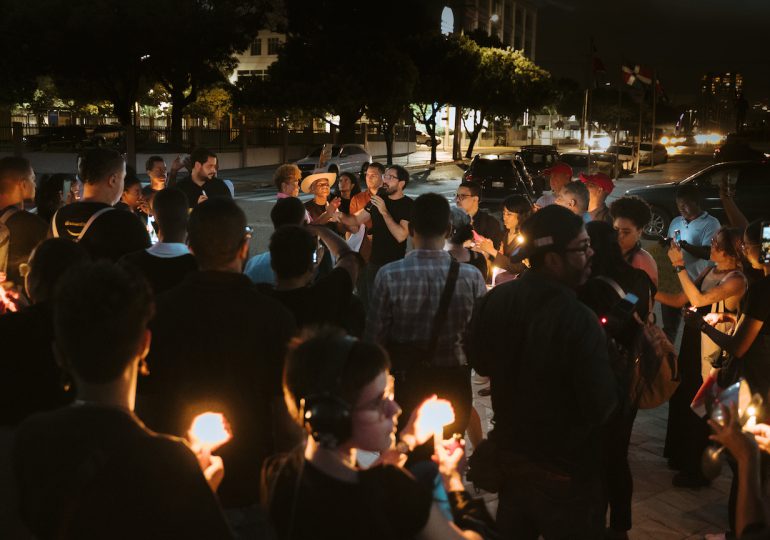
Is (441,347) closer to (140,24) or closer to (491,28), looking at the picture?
(140,24)

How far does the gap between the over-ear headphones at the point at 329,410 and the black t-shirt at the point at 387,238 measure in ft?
16.6

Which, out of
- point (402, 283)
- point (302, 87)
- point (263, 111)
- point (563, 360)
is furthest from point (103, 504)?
point (263, 111)

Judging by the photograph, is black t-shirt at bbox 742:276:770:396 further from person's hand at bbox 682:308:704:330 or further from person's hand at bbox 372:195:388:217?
person's hand at bbox 372:195:388:217

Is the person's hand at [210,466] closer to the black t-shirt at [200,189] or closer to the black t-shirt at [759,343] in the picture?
the black t-shirt at [759,343]

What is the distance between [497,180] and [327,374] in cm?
2075

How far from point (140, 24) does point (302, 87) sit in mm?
7767

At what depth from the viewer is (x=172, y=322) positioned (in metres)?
3.00

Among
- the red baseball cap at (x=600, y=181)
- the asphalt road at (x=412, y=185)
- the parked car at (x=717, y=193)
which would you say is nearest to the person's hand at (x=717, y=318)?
the red baseball cap at (x=600, y=181)

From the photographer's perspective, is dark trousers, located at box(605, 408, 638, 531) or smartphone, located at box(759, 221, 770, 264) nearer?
dark trousers, located at box(605, 408, 638, 531)

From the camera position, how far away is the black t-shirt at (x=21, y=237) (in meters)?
4.91

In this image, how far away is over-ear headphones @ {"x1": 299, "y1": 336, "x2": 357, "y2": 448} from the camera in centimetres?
205

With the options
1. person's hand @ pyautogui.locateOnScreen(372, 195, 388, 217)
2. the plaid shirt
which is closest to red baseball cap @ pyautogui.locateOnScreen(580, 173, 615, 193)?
person's hand @ pyautogui.locateOnScreen(372, 195, 388, 217)

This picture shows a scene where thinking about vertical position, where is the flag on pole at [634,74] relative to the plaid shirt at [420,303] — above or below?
above

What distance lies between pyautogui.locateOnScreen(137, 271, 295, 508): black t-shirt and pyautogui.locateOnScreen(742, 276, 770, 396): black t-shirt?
90.0 inches
